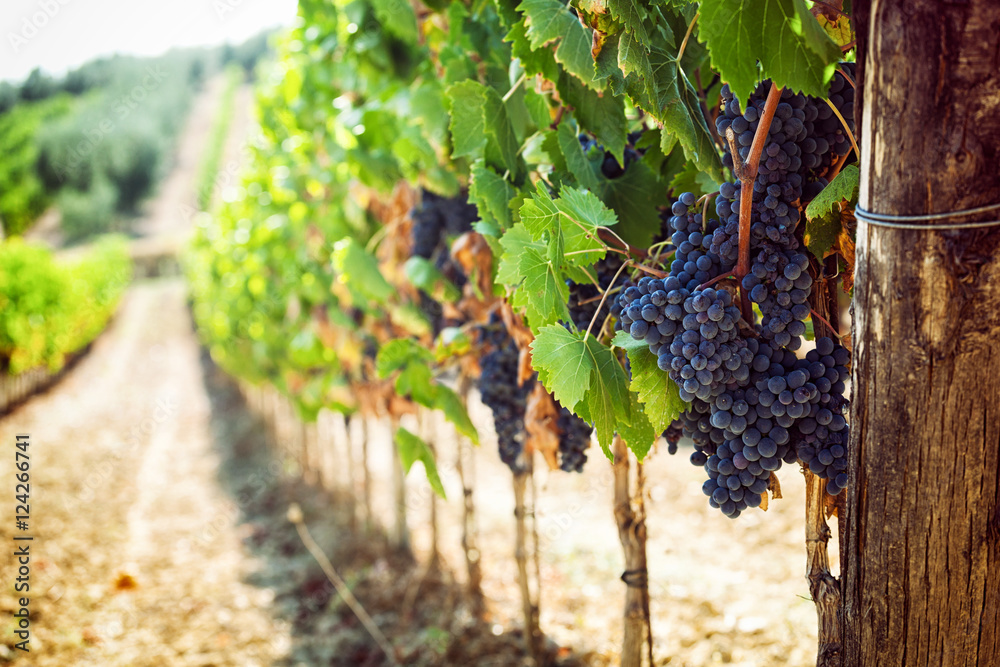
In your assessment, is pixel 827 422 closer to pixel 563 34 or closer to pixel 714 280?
pixel 714 280

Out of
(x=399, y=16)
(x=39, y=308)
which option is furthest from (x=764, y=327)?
(x=39, y=308)

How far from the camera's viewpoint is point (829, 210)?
1.28 metres

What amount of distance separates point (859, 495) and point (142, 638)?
449cm

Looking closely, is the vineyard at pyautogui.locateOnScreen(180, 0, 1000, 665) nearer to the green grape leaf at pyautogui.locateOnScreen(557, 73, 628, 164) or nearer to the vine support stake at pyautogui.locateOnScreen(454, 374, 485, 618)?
the green grape leaf at pyautogui.locateOnScreen(557, 73, 628, 164)

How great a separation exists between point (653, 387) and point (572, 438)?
726 mm

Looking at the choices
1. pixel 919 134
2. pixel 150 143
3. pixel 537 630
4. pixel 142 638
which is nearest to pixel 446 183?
pixel 919 134

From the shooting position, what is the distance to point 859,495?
1.23 meters

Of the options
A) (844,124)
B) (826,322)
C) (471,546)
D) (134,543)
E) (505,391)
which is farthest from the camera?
(134,543)

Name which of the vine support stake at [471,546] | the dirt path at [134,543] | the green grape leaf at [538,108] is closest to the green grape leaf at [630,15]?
the green grape leaf at [538,108]

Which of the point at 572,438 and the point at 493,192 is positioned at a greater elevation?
the point at 493,192

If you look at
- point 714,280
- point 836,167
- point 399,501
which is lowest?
point 399,501

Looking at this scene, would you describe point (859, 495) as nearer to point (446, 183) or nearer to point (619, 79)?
point (619, 79)

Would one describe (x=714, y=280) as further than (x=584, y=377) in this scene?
No

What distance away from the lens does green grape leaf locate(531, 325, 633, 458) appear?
1416mm
